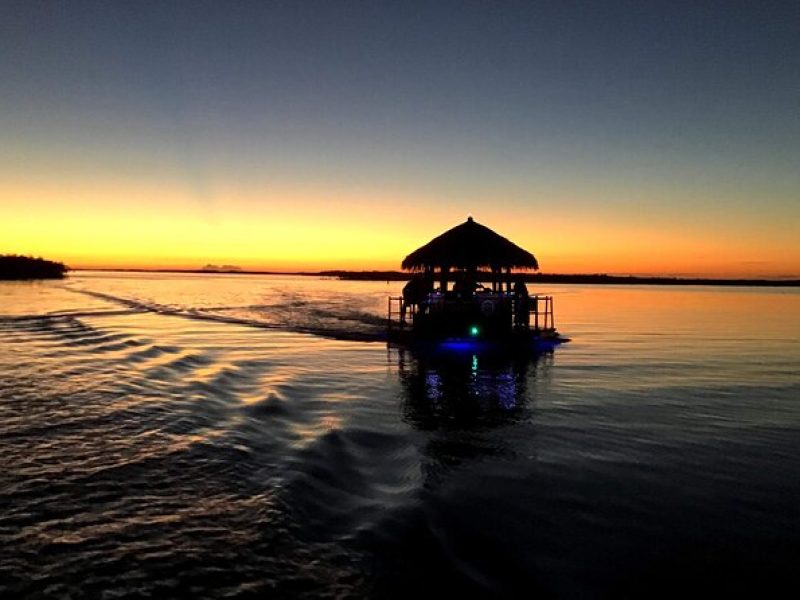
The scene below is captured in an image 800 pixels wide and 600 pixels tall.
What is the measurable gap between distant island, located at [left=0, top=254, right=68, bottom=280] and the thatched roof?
137689 millimetres

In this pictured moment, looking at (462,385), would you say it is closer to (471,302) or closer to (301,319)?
(471,302)

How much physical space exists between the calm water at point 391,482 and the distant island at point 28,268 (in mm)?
135934

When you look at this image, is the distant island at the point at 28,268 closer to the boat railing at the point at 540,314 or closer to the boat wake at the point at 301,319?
the boat wake at the point at 301,319

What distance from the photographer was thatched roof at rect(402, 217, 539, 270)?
2647 centimetres

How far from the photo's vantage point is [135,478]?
870 centimetres

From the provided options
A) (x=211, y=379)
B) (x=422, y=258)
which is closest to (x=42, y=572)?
(x=211, y=379)

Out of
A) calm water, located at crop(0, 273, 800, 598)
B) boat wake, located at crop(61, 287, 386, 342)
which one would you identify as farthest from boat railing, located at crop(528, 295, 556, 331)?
calm water, located at crop(0, 273, 800, 598)

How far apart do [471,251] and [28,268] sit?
14285 cm

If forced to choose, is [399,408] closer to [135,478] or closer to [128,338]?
[135,478]

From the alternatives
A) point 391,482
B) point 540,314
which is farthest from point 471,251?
point 391,482

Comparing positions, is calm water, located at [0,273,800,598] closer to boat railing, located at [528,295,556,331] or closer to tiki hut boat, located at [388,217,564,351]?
tiki hut boat, located at [388,217,564,351]

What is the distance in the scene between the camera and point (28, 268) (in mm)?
134625

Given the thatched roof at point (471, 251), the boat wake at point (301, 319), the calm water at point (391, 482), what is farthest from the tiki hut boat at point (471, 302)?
the calm water at point (391, 482)

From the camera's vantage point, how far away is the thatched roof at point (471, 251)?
2647 centimetres
